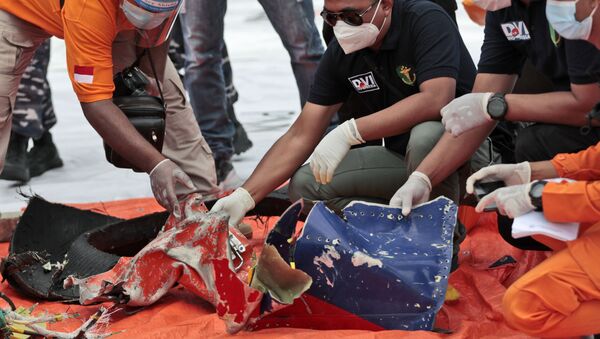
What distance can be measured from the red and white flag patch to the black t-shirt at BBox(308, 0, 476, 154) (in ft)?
2.21

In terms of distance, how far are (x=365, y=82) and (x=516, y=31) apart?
1.71 feet

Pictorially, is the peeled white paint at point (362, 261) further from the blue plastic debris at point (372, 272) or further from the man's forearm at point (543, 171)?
the man's forearm at point (543, 171)

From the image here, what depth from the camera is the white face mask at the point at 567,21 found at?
2.29 m

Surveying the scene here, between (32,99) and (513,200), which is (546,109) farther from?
(32,99)

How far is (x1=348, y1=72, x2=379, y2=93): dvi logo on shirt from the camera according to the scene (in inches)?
122

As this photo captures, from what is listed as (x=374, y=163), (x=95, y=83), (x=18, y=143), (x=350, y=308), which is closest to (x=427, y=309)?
(x=350, y=308)

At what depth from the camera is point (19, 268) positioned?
3.10 m

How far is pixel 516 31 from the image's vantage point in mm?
2770

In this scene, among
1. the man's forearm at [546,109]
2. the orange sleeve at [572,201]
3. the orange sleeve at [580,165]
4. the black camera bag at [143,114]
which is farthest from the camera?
the black camera bag at [143,114]

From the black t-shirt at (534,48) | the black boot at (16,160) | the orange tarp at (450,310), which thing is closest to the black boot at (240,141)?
the black boot at (16,160)

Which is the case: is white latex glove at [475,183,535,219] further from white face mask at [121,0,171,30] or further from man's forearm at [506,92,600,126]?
white face mask at [121,0,171,30]

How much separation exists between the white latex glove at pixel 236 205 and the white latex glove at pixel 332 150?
23cm

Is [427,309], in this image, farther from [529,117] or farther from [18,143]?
[18,143]

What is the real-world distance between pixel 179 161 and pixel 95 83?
2.30ft
